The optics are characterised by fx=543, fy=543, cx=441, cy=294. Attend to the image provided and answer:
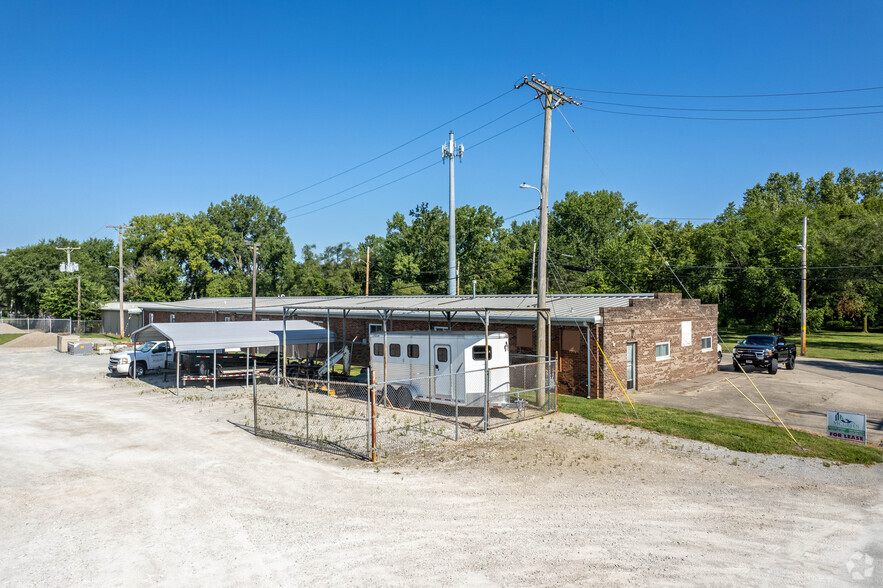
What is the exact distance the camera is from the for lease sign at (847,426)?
526 inches

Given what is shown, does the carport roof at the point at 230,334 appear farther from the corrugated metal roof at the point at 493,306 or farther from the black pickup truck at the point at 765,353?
the black pickup truck at the point at 765,353

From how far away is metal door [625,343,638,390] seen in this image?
2164cm

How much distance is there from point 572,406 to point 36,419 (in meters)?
17.1

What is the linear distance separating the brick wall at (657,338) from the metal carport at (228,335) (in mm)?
11998

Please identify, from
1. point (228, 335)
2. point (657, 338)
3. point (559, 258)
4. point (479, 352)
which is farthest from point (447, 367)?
point (559, 258)

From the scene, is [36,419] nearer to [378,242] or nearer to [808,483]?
[808,483]

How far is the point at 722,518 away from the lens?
354 inches

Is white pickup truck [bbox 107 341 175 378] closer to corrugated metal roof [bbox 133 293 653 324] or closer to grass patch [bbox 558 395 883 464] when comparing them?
corrugated metal roof [bbox 133 293 653 324]

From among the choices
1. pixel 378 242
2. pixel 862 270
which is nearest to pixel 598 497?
pixel 862 270

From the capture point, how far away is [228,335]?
2553 cm

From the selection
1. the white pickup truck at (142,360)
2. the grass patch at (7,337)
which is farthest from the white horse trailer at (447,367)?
the grass patch at (7,337)

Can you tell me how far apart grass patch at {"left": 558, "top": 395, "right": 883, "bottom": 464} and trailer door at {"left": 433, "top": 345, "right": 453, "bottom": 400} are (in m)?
3.80

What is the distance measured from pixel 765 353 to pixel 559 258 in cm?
3842

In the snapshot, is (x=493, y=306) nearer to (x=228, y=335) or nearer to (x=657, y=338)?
(x=657, y=338)
